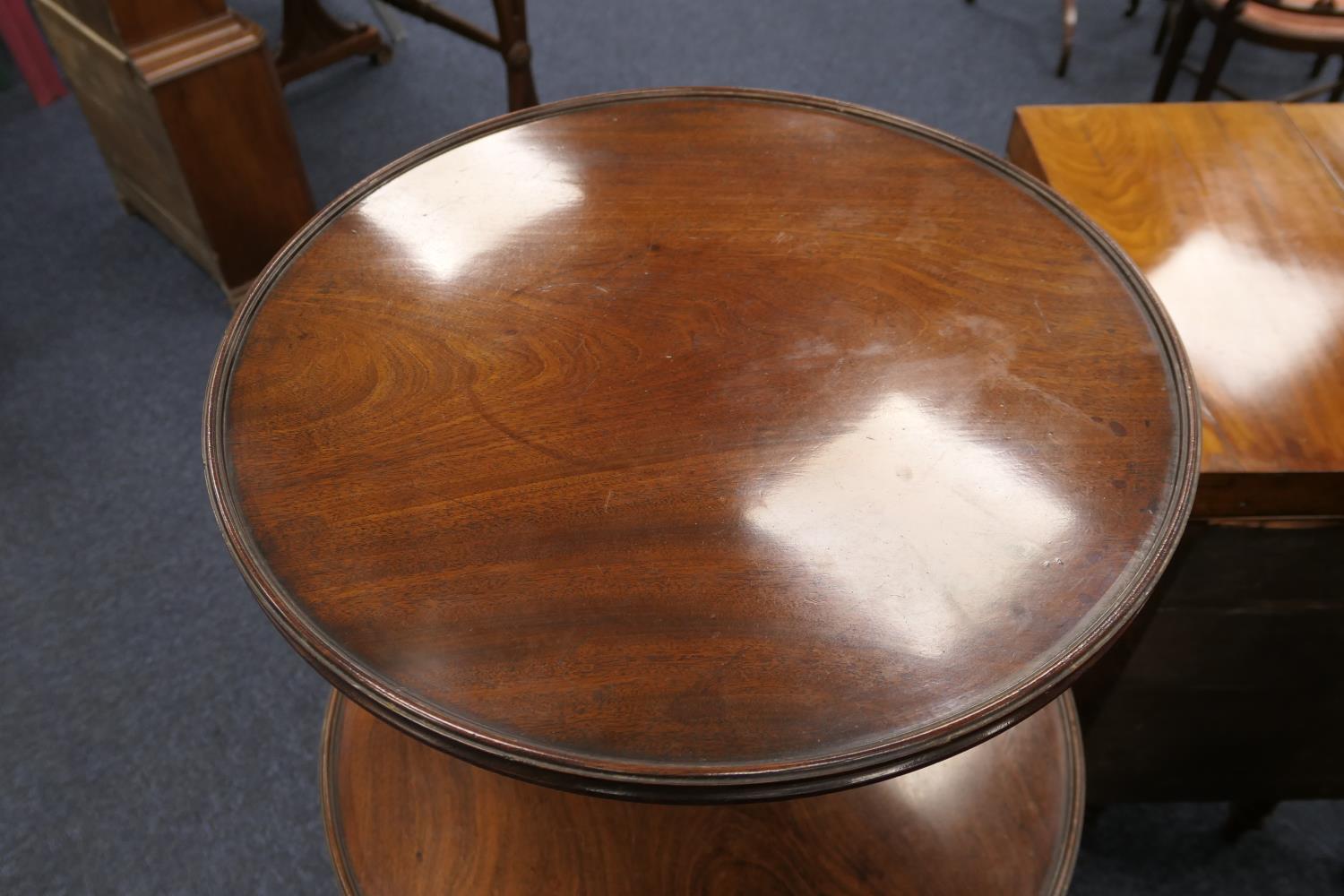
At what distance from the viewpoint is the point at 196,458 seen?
173cm

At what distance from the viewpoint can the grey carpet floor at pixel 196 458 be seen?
4.38 feet

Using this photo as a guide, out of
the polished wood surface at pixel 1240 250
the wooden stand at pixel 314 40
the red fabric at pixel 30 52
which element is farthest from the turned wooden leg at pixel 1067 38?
the red fabric at pixel 30 52

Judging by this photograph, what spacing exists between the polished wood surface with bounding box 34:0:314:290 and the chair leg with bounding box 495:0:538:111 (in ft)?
1.34

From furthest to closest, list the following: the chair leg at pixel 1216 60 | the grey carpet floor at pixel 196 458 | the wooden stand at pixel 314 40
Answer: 1. the wooden stand at pixel 314 40
2. the chair leg at pixel 1216 60
3. the grey carpet floor at pixel 196 458

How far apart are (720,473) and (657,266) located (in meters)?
0.22

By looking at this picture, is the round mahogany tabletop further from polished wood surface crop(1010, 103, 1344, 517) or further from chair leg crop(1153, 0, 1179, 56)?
chair leg crop(1153, 0, 1179, 56)

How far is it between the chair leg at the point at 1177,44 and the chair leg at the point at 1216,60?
0.07 meters

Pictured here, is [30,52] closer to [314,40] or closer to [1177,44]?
[314,40]

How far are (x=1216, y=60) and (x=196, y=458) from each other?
1.85 m

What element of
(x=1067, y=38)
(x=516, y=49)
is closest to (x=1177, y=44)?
(x=1067, y=38)

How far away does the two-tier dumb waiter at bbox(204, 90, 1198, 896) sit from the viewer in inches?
25.3

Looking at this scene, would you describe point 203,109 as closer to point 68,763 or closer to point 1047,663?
point 68,763

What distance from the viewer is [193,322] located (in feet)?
6.39

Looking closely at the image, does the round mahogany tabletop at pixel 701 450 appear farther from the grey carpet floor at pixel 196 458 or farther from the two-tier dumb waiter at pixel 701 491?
the grey carpet floor at pixel 196 458
